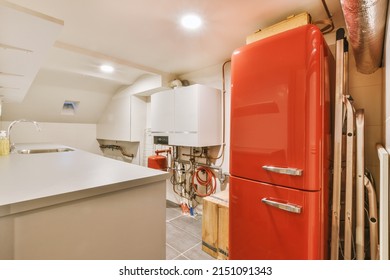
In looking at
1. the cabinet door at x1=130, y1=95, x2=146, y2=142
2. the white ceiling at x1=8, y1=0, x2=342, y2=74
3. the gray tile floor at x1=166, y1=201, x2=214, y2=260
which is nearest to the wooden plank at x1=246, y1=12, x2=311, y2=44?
the white ceiling at x1=8, y1=0, x2=342, y2=74

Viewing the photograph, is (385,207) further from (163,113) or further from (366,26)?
(163,113)

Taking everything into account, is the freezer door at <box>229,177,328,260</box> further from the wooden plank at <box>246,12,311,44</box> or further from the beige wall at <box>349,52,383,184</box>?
the wooden plank at <box>246,12,311,44</box>

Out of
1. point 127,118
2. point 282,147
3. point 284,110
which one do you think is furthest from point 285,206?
point 127,118

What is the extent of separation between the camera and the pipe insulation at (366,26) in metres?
0.95

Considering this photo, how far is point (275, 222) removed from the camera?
1.41 m

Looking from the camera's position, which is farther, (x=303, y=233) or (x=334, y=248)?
(x=334, y=248)

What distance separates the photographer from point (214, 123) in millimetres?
2736

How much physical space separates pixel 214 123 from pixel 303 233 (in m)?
1.74

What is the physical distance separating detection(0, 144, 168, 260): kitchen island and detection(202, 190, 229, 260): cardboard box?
3.65 ft

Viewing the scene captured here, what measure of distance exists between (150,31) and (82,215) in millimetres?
1873
